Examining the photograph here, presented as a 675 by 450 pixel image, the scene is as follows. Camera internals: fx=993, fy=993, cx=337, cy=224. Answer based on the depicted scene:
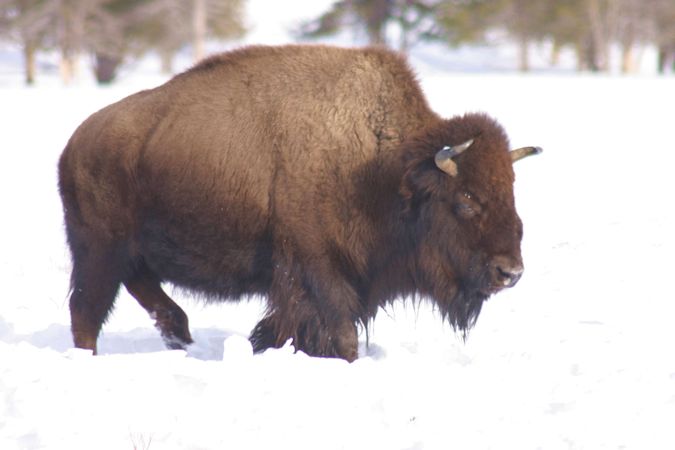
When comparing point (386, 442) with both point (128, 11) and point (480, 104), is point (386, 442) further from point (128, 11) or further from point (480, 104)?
point (128, 11)

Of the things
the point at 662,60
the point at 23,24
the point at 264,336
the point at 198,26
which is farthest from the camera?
the point at 662,60

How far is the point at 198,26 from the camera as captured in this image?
1321 inches

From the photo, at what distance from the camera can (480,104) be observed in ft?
62.6

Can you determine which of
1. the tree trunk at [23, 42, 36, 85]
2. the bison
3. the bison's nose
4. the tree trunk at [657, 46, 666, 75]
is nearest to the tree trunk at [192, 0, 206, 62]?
the tree trunk at [23, 42, 36, 85]

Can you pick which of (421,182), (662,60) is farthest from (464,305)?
(662,60)

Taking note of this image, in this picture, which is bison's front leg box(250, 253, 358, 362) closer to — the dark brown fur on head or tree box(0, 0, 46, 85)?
the dark brown fur on head

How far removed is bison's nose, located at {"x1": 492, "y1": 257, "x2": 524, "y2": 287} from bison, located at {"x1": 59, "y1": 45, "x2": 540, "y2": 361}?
11mm

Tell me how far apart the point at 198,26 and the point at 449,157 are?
29778 millimetres

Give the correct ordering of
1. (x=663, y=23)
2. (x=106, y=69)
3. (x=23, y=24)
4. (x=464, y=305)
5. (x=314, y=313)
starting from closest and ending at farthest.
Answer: (x=314, y=313), (x=464, y=305), (x=23, y=24), (x=106, y=69), (x=663, y=23)

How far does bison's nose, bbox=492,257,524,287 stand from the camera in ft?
15.7

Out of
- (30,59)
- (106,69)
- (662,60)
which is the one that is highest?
(30,59)

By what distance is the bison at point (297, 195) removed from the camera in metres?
5.09

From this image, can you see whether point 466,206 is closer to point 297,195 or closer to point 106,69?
point 297,195

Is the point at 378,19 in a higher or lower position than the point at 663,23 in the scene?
higher
